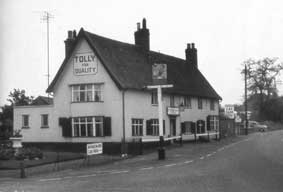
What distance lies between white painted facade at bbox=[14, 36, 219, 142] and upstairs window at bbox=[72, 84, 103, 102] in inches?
12.5

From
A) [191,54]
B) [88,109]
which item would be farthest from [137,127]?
[191,54]

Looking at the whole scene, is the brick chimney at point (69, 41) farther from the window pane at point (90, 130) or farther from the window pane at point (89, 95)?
the window pane at point (90, 130)

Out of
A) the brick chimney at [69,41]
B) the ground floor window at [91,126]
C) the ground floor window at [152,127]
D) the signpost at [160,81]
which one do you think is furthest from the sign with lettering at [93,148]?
the brick chimney at [69,41]

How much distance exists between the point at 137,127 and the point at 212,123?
57.0 ft

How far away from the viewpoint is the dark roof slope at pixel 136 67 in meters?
40.1

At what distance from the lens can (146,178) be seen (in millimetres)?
18625

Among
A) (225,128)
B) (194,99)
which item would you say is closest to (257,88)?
(225,128)

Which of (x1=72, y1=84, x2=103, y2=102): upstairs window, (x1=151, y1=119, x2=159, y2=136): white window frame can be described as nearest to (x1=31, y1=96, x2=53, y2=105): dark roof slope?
(x1=72, y1=84, x2=103, y2=102): upstairs window

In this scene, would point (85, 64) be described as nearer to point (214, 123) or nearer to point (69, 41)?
point (69, 41)

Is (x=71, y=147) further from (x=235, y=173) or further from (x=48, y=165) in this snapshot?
(x=235, y=173)

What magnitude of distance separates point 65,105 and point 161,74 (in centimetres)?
1494

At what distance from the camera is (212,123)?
56.8 meters

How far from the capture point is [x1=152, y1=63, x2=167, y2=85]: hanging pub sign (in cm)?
2888

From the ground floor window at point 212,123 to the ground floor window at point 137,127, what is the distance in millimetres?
14848
